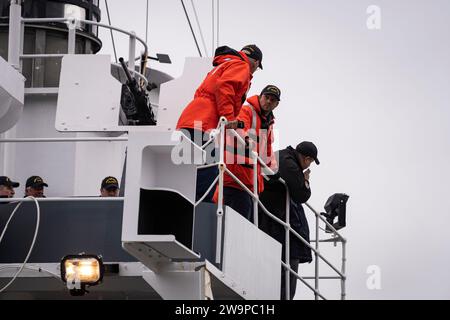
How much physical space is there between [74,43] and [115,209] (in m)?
2.67

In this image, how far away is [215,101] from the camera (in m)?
11.9

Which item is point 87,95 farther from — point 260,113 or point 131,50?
point 260,113

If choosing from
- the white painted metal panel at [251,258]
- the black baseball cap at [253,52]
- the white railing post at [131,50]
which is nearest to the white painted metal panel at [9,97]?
the white railing post at [131,50]

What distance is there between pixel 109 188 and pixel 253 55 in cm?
185

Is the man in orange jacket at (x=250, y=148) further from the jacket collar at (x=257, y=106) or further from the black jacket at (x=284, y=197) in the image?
the black jacket at (x=284, y=197)

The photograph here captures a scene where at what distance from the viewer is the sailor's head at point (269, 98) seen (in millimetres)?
12625

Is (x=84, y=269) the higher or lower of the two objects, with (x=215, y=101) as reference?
lower

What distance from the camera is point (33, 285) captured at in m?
11.4

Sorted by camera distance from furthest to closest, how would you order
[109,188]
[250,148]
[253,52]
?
[253,52], [109,188], [250,148]

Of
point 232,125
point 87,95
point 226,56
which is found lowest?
point 232,125

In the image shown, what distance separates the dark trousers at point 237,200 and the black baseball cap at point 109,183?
1.13 metres

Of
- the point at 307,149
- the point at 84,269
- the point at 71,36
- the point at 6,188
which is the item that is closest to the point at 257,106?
the point at 307,149

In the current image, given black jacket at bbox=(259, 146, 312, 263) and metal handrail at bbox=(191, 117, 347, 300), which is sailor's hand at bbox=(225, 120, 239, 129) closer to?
metal handrail at bbox=(191, 117, 347, 300)

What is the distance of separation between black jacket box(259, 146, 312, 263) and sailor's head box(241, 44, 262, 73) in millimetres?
939
